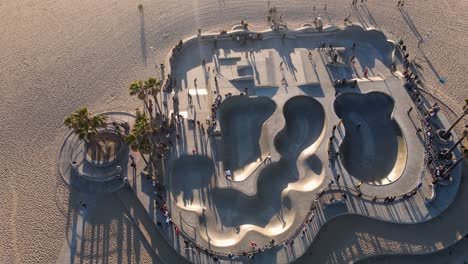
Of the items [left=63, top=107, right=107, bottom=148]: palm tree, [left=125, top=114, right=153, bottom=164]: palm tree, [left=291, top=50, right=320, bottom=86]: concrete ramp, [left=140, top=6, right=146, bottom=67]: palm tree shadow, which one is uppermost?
[left=140, top=6, right=146, bottom=67]: palm tree shadow

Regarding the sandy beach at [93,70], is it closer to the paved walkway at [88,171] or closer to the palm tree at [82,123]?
the paved walkway at [88,171]

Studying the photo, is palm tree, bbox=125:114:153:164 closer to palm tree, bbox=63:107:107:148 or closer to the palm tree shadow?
palm tree, bbox=63:107:107:148

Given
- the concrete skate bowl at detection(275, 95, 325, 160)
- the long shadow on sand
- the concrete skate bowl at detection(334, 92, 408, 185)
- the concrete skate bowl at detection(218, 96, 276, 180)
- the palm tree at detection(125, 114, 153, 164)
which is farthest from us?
the concrete skate bowl at detection(275, 95, 325, 160)

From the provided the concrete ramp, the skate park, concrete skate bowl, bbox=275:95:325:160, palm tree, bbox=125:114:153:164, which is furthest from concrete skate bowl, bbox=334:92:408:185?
palm tree, bbox=125:114:153:164

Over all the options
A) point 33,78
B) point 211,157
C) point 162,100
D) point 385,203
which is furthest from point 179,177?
point 33,78

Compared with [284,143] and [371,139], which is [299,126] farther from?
[371,139]

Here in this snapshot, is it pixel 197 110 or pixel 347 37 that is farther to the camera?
pixel 347 37

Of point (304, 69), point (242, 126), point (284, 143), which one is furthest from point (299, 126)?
point (304, 69)

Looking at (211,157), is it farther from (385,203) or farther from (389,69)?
(389,69)
